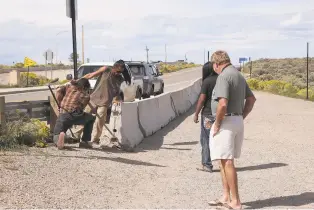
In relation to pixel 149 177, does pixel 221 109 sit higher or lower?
higher

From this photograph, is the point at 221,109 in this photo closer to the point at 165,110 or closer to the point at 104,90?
the point at 104,90

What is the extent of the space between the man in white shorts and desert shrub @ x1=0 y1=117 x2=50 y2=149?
15.6ft

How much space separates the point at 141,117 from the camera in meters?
12.7

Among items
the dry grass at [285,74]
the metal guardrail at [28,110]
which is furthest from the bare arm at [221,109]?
the dry grass at [285,74]

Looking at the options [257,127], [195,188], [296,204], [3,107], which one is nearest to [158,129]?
[257,127]

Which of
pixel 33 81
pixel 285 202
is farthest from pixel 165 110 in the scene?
pixel 33 81

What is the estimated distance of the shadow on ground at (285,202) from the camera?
21.6 feet

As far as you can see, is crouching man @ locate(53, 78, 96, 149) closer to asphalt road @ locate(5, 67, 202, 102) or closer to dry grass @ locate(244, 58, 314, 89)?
asphalt road @ locate(5, 67, 202, 102)

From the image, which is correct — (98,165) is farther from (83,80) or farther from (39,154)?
(83,80)

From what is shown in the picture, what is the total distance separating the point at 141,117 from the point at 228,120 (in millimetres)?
6770

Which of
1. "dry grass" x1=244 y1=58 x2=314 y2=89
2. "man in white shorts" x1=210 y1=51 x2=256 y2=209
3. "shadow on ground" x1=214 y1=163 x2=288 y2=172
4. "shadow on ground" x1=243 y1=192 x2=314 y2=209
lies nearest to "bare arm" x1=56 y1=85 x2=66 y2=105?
"shadow on ground" x1=214 y1=163 x2=288 y2=172

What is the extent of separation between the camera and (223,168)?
6.23 metres

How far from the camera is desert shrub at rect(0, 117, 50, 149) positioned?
9.57 metres

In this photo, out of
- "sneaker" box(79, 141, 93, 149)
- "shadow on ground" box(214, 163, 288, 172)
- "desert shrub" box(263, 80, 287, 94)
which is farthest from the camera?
"desert shrub" box(263, 80, 287, 94)
